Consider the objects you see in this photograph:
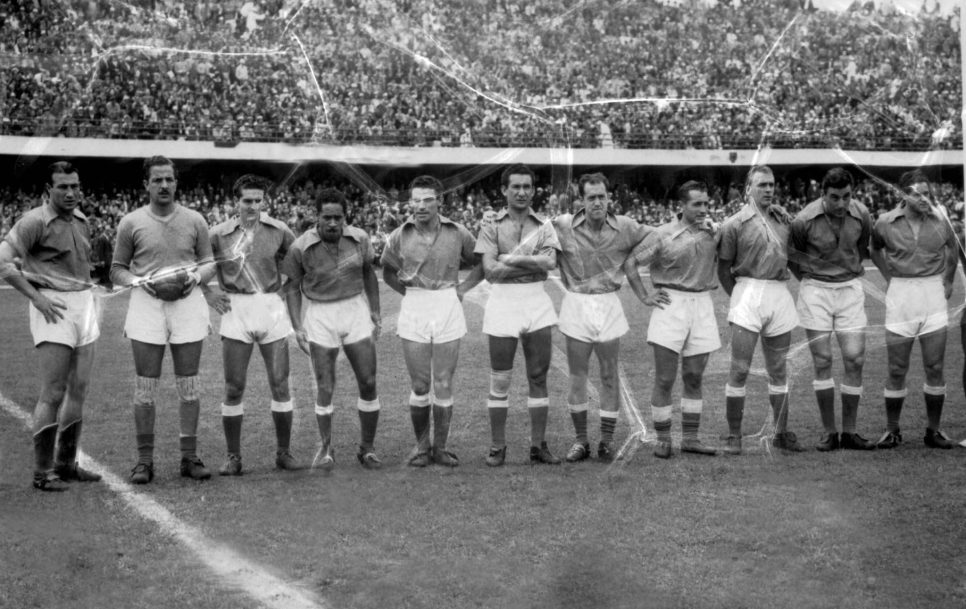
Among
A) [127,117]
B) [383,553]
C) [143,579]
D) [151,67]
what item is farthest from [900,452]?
[127,117]

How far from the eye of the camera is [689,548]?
4.84 m

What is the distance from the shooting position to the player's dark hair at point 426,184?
21.2ft

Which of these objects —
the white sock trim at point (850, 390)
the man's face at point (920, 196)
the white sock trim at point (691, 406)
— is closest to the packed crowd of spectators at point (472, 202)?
the man's face at point (920, 196)

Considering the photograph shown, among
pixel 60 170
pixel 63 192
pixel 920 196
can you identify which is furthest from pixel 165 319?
pixel 920 196

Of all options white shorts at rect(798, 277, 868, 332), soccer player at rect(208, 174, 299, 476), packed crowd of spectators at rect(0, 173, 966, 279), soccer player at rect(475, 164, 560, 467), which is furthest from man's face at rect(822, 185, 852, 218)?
soccer player at rect(208, 174, 299, 476)

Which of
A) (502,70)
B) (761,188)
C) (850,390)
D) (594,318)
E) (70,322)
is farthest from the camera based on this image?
(850,390)

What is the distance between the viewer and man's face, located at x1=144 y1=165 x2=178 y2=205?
6.18 metres

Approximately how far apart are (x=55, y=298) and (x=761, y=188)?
4.66 m

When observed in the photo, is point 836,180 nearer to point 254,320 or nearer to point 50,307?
point 254,320

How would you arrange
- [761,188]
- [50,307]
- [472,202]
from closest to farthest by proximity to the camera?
[50,307] → [761,188] → [472,202]

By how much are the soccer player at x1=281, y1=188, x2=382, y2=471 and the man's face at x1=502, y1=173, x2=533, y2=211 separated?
3.44ft

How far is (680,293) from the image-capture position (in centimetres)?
677

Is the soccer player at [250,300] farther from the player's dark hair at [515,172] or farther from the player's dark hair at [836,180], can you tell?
the player's dark hair at [836,180]

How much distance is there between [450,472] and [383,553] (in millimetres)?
1660
